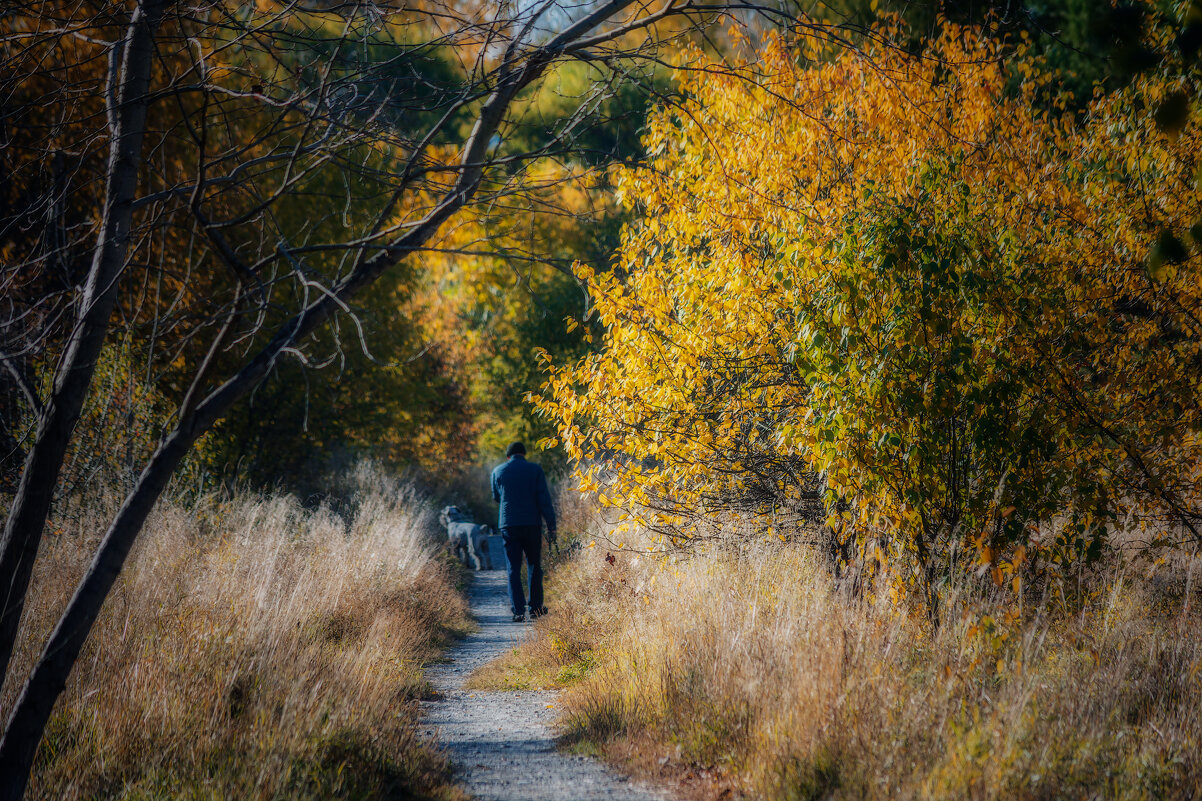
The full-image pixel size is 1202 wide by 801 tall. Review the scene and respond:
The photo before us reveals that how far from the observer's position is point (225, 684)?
162 inches

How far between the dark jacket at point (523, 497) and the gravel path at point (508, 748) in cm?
154

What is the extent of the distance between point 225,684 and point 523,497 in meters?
4.50

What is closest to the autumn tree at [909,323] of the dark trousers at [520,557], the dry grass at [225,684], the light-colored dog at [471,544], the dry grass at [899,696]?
the dry grass at [899,696]

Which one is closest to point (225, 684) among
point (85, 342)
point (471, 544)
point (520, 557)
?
point (85, 342)

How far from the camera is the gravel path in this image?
3.90m

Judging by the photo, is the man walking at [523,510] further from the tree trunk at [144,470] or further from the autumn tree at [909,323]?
the tree trunk at [144,470]

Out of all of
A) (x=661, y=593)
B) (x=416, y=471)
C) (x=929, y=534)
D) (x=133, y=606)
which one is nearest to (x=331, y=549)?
(x=133, y=606)

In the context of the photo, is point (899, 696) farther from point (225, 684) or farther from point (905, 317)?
point (225, 684)

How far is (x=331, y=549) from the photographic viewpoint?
26.3 ft

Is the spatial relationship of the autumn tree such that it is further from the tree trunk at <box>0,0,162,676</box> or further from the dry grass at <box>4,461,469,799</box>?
the dry grass at <box>4,461,469,799</box>

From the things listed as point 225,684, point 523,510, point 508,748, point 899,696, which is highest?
point 523,510

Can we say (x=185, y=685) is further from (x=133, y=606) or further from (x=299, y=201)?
(x=299, y=201)

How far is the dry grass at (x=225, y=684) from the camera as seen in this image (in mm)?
3482

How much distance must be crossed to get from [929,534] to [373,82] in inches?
152
